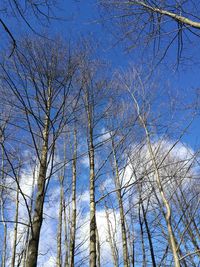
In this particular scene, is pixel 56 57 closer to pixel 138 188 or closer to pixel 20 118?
pixel 20 118

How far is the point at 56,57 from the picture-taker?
3979 mm

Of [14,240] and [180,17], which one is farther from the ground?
[180,17]

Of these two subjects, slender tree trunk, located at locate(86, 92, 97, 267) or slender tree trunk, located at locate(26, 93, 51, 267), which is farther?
slender tree trunk, located at locate(86, 92, 97, 267)

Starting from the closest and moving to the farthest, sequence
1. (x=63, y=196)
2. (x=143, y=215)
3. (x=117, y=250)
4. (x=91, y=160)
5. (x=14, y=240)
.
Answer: (x=91, y=160) → (x=143, y=215) → (x=14, y=240) → (x=63, y=196) → (x=117, y=250)

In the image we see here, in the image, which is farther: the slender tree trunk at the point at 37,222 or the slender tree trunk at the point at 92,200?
the slender tree trunk at the point at 92,200

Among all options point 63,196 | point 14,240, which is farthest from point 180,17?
point 14,240

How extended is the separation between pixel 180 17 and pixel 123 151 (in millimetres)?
4252

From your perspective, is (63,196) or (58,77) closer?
(58,77)

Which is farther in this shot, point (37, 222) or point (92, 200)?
point (92, 200)

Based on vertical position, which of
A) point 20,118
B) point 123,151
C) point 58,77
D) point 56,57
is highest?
point 123,151

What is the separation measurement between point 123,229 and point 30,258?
4684 millimetres

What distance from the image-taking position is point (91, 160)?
563 centimetres

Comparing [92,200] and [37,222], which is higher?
[92,200]

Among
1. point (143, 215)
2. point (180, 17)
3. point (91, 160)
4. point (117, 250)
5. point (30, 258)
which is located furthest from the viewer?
point (117, 250)
